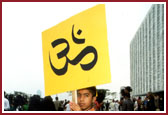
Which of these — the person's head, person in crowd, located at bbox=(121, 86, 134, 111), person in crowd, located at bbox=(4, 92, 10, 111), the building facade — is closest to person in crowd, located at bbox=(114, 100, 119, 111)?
person in crowd, located at bbox=(121, 86, 134, 111)

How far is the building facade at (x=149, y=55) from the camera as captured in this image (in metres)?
5.03

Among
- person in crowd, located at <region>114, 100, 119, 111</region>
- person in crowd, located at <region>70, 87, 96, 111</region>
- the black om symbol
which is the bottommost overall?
person in crowd, located at <region>114, 100, 119, 111</region>

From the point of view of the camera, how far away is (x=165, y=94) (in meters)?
4.91

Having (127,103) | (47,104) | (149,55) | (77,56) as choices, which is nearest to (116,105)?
(127,103)

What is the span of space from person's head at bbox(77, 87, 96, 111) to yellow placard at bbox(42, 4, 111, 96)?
64cm

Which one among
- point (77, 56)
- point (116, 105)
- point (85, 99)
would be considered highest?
point (77, 56)

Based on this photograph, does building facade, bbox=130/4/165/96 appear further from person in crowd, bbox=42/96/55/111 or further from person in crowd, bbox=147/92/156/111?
person in crowd, bbox=42/96/55/111

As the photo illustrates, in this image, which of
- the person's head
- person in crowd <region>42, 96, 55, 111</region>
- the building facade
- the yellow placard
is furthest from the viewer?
person in crowd <region>42, 96, 55, 111</region>

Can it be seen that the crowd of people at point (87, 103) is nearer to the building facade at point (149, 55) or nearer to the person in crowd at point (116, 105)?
the person in crowd at point (116, 105)

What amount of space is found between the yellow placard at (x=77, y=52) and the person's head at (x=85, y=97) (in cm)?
64

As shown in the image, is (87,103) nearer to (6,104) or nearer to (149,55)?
(149,55)

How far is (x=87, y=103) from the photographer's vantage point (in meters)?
4.80

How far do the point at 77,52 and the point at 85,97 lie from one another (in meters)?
0.93

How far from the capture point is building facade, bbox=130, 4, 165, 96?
5.03 metres
